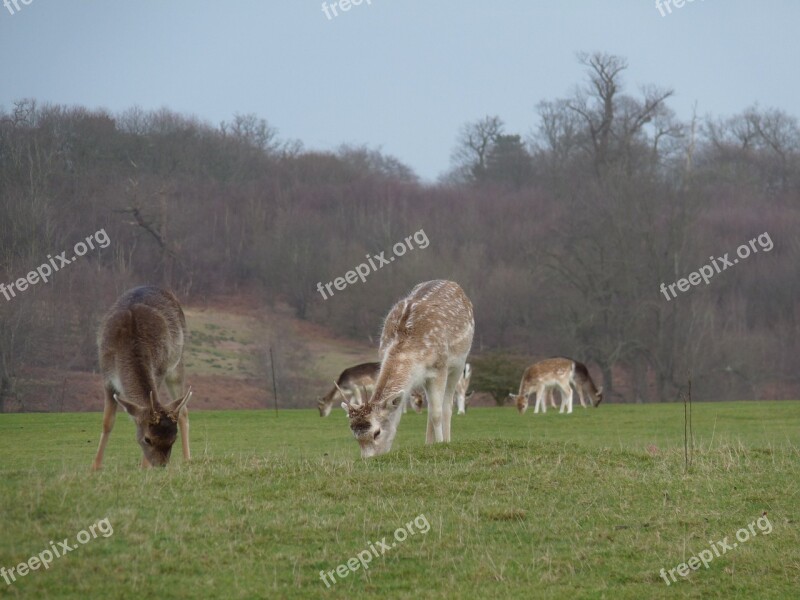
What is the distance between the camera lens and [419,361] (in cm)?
1570

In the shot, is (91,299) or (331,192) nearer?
(91,299)

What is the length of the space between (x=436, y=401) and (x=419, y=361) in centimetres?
70

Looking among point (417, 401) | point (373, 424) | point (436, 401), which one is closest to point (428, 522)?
point (373, 424)

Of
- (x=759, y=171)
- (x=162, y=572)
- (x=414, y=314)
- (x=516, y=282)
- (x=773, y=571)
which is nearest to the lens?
(x=162, y=572)

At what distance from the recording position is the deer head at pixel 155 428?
13133 mm

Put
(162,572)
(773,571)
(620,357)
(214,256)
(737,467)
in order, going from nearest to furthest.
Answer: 1. (162,572)
2. (773,571)
3. (737,467)
4. (620,357)
5. (214,256)

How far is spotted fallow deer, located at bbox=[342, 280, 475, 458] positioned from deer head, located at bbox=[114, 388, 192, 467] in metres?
2.60

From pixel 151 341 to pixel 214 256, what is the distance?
244 feet

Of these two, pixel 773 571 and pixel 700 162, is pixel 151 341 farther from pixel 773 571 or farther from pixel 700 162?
pixel 700 162

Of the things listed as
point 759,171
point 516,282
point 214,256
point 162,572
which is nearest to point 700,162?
point 759,171

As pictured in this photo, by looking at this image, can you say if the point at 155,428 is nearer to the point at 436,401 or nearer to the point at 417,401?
the point at 436,401

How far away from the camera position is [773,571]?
30.7 ft

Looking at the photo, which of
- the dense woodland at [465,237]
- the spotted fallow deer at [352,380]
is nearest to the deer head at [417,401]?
the spotted fallow deer at [352,380]

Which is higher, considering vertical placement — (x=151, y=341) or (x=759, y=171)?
(x=759, y=171)
